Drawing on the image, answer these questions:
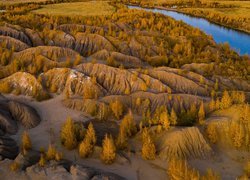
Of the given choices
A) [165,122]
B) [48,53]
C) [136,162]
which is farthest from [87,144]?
[48,53]

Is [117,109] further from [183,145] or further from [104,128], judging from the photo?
[183,145]

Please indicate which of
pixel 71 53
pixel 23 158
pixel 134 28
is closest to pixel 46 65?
pixel 71 53

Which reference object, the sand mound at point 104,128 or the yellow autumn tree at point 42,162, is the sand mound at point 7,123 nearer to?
the sand mound at point 104,128

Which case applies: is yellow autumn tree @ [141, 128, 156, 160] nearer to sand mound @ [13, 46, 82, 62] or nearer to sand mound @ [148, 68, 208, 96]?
sand mound @ [148, 68, 208, 96]

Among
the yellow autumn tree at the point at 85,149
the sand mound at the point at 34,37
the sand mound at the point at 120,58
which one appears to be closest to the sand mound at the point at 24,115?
the yellow autumn tree at the point at 85,149

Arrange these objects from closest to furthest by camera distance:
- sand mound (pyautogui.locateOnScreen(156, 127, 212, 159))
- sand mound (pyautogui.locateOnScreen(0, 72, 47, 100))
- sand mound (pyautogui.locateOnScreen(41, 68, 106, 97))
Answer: sand mound (pyautogui.locateOnScreen(156, 127, 212, 159))
sand mound (pyautogui.locateOnScreen(0, 72, 47, 100))
sand mound (pyautogui.locateOnScreen(41, 68, 106, 97))

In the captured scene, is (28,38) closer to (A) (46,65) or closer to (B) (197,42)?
(A) (46,65)

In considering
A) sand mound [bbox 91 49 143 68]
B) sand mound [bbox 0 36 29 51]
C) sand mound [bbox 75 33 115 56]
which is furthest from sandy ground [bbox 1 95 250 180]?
sand mound [bbox 75 33 115 56]
